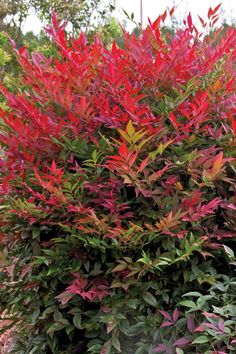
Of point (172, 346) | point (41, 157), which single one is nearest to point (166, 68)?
point (41, 157)

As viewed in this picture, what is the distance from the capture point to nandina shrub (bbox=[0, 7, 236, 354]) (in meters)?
2.29

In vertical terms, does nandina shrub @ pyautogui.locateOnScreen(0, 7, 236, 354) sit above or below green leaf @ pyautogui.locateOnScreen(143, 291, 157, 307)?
above

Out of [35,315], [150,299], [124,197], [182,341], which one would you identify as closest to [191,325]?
[182,341]

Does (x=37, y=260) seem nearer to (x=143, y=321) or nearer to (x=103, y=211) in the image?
(x=103, y=211)

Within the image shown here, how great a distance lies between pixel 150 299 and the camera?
2.34 metres

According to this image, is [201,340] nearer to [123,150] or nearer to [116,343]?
[116,343]

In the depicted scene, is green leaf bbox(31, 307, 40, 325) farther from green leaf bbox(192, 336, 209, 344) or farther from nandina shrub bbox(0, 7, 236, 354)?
green leaf bbox(192, 336, 209, 344)

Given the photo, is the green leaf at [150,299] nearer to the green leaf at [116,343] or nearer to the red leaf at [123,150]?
the green leaf at [116,343]

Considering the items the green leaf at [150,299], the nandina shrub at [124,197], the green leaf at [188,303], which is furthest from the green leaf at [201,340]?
the green leaf at [150,299]

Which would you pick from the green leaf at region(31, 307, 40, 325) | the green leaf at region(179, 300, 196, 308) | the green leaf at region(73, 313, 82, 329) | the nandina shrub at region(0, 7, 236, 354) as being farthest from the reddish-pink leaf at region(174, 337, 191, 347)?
the green leaf at region(31, 307, 40, 325)

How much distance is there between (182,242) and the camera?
7.50ft

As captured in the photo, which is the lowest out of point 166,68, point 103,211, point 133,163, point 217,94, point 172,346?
point 172,346

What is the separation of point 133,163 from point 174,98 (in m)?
0.44

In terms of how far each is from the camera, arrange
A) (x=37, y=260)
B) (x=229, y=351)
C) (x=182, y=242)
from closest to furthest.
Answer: (x=229, y=351) < (x=182, y=242) < (x=37, y=260)
